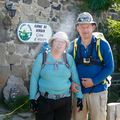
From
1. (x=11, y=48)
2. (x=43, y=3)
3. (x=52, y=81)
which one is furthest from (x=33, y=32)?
(x=52, y=81)

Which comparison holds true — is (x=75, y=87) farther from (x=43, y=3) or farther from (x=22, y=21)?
(x=43, y=3)

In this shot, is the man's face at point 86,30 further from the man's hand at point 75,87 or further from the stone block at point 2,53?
the stone block at point 2,53

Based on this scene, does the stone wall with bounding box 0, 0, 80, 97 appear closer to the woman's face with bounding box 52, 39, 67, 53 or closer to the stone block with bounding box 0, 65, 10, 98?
the stone block with bounding box 0, 65, 10, 98

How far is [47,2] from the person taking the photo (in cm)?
866

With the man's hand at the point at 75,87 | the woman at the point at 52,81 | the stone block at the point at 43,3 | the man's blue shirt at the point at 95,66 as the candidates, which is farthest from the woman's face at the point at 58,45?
the stone block at the point at 43,3

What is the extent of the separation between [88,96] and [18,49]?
12.3 ft

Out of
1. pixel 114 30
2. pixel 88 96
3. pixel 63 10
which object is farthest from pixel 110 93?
pixel 88 96

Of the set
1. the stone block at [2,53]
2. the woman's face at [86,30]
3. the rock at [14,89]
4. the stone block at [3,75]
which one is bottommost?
the rock at [14,89]

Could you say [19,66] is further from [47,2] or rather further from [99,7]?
[99,7]

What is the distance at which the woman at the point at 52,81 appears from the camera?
175 inches

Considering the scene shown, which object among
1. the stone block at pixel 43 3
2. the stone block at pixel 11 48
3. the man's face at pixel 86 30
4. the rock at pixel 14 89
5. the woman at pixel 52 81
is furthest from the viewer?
the stone block at pixel 43 3

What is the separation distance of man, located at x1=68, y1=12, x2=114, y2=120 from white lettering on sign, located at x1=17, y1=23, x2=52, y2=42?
3.50 meters

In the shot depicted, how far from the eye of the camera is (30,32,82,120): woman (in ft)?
14.6

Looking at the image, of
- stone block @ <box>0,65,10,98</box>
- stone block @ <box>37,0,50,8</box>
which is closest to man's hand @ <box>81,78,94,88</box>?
stone block @ <box>0,65,10,98</box>
